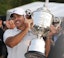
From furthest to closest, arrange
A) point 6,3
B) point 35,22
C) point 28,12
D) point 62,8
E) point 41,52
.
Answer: point 6,3 < point 62,8 < point 28,12 < point 35,22 < point 41,52

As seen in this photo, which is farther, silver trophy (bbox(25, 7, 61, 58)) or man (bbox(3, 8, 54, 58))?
man (bbox(3, 8, 54, 58))

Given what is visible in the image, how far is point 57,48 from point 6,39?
2.60 feet

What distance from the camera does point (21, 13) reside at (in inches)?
176

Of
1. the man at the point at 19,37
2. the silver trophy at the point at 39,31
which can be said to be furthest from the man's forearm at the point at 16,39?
the silver trophy at the point at 39,31

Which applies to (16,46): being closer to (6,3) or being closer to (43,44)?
(43,44)

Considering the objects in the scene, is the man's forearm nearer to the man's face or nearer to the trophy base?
the man's face

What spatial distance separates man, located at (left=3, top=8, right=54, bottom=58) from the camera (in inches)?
164

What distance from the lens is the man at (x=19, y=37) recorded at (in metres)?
4.16

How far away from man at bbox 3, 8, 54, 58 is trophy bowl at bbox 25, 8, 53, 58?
0.34 metres

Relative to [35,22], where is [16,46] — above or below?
below

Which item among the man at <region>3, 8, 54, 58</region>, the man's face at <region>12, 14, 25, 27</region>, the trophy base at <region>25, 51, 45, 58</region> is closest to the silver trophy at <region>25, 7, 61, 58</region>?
Answer: the trophy base at <region>25, 51, 45, 58</region>

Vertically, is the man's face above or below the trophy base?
above

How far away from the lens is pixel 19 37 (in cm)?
414

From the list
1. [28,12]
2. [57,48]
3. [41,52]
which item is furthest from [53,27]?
[28,12]
